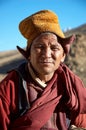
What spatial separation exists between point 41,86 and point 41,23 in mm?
452

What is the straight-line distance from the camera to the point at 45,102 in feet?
10.3

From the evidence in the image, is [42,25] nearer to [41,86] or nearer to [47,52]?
[47,52]

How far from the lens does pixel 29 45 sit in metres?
3.23

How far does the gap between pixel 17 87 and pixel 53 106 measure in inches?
11.7

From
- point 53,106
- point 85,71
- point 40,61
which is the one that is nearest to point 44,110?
point 53,106

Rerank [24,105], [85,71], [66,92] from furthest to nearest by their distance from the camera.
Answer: [85,71], [66,92], [24,105]

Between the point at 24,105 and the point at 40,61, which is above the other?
the point at 40,61

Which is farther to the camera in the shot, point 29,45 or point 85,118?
point 85,118

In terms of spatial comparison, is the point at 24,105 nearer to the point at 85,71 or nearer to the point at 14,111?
the point at 14,111

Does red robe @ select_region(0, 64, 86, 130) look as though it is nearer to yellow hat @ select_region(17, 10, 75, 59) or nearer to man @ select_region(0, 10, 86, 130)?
man @ select_region(0, 10, 86, 130)

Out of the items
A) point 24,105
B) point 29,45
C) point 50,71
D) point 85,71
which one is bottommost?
point 85,71

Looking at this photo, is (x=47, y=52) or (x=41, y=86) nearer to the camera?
(x=47, y=52)

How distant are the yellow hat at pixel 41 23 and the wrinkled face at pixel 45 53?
0.04 metres

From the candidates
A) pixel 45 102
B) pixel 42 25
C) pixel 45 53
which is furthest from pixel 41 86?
pixel 42 25
